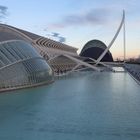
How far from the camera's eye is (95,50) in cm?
15200

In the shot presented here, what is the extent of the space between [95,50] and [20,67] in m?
113

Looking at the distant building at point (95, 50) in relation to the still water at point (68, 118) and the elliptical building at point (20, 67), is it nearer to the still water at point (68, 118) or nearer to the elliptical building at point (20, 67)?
the elliptical building at point (20, 67)

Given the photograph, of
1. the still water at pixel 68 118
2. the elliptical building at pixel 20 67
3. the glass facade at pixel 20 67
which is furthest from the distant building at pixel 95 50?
the still water at pixel 68 118

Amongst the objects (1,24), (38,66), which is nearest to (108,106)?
(38,66)

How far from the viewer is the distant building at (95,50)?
151750 mm

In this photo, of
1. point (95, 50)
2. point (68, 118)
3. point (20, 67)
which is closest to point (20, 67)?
point (20, 67)

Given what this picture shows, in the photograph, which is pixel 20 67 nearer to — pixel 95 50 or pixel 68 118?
pixel 68 118

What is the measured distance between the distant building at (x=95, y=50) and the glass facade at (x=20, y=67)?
4113 inches

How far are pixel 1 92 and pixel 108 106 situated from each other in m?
12.6

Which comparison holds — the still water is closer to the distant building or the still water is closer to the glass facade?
the glass facade

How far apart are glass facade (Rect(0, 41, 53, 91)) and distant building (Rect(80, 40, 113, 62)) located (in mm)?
104475

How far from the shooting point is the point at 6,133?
1770 centimetres

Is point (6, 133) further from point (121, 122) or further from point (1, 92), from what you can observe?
point (1, 92)

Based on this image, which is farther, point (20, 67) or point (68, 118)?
point (20, 67)
